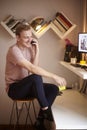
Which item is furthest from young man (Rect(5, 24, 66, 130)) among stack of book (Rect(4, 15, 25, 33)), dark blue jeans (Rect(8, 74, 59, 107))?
stack of book (Rect(4, 15, 25, 33))

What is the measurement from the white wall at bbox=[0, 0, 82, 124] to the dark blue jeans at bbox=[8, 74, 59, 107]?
101 cm

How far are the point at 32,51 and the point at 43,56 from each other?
0.79 metres

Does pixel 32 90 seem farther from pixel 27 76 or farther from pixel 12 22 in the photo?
pixel 12 22

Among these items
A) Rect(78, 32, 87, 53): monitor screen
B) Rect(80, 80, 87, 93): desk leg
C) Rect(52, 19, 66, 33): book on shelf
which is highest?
Rect(52, 19, 66, 33): book on shelf

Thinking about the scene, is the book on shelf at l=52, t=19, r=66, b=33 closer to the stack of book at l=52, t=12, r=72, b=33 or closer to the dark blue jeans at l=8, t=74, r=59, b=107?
the stack of book at l=52, t=12, r=72, b=33

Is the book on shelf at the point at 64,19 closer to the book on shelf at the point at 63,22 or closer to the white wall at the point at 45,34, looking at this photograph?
the book on shelf at the point at 63,22

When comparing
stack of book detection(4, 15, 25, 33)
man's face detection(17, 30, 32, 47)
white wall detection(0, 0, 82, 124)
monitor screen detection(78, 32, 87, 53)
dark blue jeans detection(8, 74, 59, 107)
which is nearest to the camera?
dark blue jeans detection(8, 74, 59, 107)

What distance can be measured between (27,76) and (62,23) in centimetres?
121

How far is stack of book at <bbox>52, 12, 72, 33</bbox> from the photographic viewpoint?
344 centimetres

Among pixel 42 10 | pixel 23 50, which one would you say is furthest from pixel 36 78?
pixel 42 10

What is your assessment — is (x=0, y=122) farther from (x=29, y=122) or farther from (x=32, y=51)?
(x=32, y=51)

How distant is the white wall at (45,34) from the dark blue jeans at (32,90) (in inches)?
39.6

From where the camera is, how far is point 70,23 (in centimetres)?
344

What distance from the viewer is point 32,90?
253 centimetres
